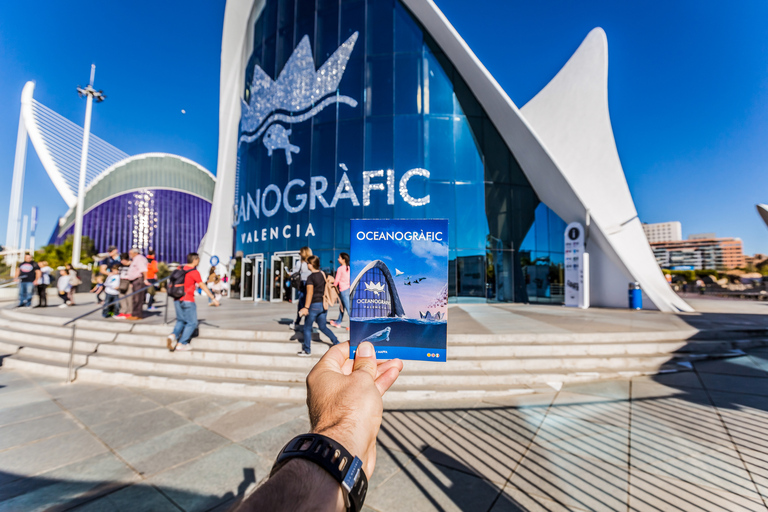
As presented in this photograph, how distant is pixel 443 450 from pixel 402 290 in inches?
102

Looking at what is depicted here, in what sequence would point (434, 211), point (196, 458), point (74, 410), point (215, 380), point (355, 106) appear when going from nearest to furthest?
point (196, 458) → point (74, 410) → point (215, 380) → point (434, 211) → point (355, 106)

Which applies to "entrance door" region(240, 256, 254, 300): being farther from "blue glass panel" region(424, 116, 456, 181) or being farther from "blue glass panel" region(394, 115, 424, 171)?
"blue glass panel" region(424, 116, 456, 181)

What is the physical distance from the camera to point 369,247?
5.98ft

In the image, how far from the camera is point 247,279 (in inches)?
756

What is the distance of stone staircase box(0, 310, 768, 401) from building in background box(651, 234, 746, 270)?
16081cm

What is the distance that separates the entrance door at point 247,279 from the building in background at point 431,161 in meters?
0.28

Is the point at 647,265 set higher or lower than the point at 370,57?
lower

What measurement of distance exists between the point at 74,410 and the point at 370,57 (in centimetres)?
1691

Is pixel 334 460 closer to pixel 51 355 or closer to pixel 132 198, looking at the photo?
pixel 51 355

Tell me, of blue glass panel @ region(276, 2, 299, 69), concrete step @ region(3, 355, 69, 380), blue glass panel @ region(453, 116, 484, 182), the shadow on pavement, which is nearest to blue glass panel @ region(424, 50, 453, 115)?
blue glass panel @ region(453, 116, 484, 182)

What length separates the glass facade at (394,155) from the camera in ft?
51.0

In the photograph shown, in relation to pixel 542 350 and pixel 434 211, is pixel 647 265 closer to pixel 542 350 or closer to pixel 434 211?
pixel 434 211

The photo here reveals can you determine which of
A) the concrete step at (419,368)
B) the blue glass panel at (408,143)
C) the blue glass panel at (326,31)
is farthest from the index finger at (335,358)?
the blue glass panel at (326,31)

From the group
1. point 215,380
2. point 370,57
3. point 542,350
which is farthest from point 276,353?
point 370,57
